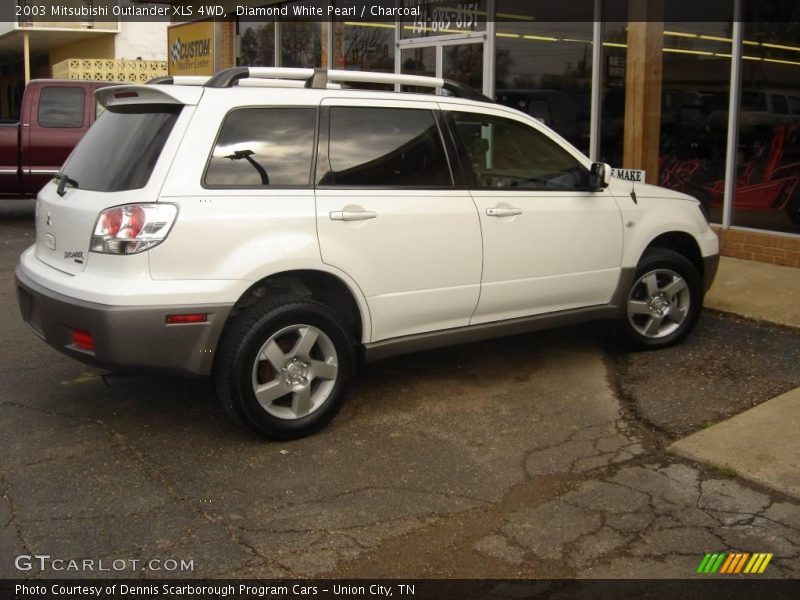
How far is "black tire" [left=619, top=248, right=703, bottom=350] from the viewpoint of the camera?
20.7ft

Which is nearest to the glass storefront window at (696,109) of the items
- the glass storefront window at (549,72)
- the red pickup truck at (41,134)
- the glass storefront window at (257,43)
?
the glass storefront window at (549,72)

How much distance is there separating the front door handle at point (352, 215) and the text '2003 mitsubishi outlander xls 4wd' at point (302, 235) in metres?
0.01

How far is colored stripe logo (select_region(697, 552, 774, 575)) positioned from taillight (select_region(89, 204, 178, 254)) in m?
2.88

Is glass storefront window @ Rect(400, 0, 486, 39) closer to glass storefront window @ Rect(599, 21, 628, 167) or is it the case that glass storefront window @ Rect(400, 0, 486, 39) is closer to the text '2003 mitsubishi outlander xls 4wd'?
glass storefront window @ Rect(599, 21, 628, 167)

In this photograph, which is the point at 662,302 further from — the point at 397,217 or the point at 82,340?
the point at 82,340

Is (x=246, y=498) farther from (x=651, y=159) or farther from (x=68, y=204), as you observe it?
(x=651, y=159)

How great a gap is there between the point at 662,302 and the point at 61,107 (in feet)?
33.7

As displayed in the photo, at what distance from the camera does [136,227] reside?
4.49 meters

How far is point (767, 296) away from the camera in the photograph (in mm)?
7738

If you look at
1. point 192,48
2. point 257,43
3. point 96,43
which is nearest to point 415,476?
point 257,43

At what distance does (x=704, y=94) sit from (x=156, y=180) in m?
6.69

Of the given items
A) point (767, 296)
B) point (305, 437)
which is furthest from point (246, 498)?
point (767, 296)

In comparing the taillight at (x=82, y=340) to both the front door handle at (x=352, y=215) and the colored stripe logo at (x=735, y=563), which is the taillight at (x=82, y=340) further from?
the colored stripe logo at (x=735, y=563)

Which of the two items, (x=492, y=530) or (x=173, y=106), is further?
(x=173, y=106)
